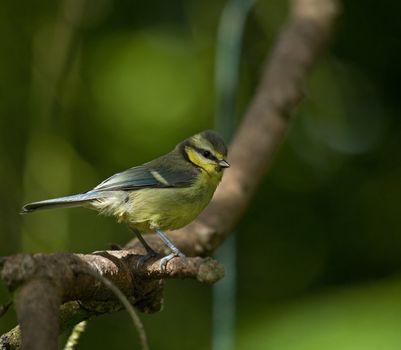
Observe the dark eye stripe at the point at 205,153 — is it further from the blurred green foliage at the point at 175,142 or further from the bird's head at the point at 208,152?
the blurred green foliage at the point at 175,142

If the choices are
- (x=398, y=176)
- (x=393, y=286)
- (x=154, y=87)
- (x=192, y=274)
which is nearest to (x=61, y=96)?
(x=154, y=87)

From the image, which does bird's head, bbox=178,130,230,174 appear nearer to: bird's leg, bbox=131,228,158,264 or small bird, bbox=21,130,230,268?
small bird, bbox=21,130,230,268

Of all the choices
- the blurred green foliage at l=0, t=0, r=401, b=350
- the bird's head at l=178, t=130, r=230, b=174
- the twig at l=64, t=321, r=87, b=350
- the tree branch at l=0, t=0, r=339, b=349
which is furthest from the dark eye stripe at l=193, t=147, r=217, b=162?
the twig at l=64, t=321, r=87, b=350

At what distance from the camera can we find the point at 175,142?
362 cm

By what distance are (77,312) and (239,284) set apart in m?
1.92

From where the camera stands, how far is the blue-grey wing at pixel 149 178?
2416 millimetres

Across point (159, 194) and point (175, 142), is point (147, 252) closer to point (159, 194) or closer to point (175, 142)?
point (159, 194)

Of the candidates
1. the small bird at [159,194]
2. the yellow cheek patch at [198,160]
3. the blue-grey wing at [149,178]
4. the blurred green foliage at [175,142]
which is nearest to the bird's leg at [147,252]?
the small bird at [159,194]

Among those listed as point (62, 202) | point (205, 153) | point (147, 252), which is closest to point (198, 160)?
point (205, 153)

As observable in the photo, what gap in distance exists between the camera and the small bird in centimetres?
235

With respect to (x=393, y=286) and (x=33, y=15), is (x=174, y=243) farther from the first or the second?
(x=33, y=15)

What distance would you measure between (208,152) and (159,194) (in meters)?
0.28

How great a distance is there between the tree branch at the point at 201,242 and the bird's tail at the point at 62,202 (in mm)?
216

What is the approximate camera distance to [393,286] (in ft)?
8.06
